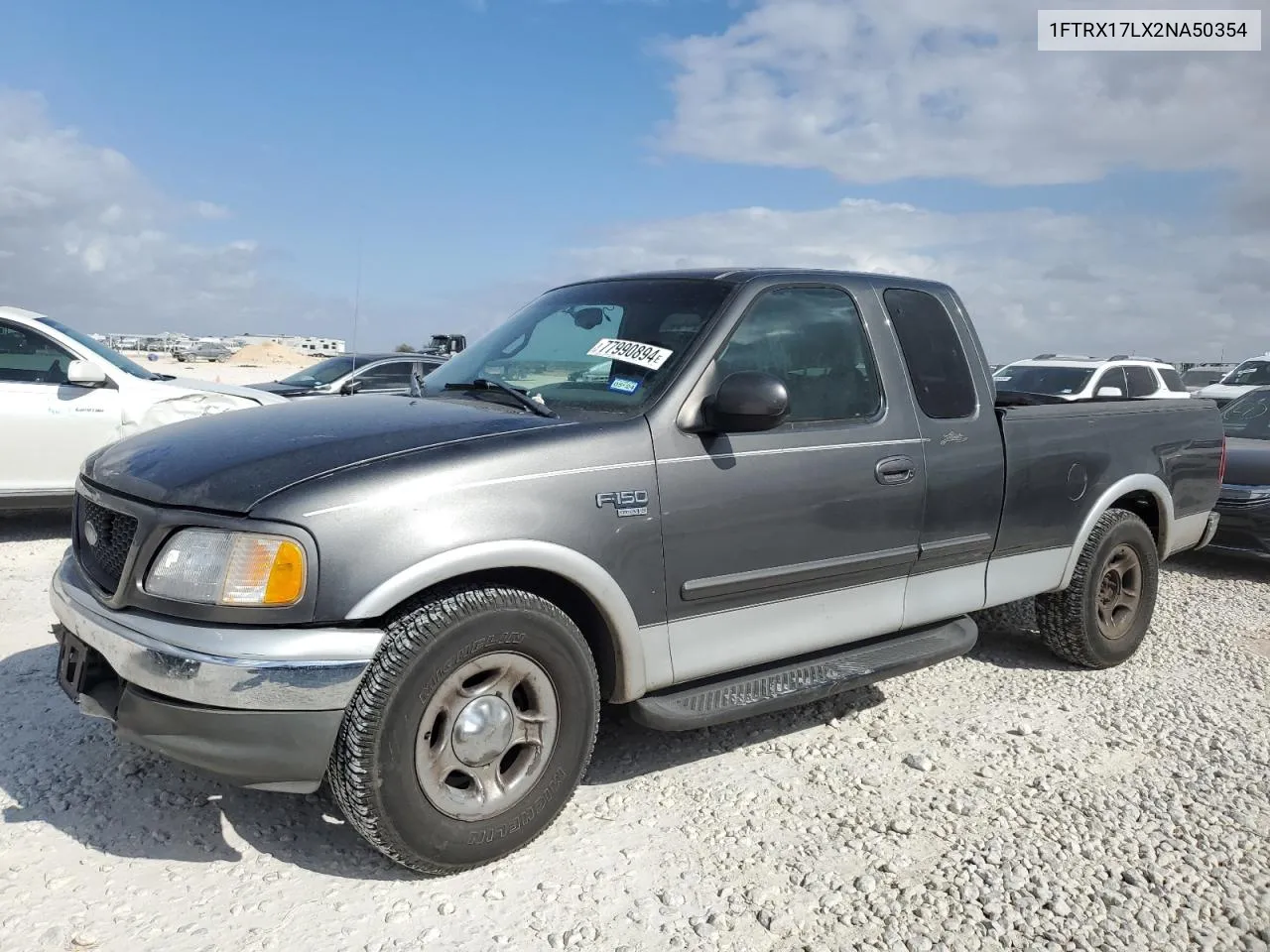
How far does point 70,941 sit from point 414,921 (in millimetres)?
880

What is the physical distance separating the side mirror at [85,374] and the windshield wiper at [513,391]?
459cm

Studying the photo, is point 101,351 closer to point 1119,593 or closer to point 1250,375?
point 1119,593

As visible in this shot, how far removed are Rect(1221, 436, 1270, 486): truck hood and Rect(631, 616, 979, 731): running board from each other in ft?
15.9

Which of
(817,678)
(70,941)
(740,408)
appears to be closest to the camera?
(70,941)

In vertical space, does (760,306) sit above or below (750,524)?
above

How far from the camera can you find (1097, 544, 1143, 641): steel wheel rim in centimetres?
518

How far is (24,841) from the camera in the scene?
3084 mm

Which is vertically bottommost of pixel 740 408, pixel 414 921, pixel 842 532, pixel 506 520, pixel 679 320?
pixel 414 921

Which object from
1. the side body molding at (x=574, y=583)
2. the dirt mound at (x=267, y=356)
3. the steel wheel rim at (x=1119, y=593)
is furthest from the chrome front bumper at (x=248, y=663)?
the dirt mound at (x=267, y=356)

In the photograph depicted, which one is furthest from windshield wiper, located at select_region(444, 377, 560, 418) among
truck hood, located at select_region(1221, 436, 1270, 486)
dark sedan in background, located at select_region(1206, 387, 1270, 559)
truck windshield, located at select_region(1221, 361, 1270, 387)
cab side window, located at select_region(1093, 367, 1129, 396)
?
truck windshield, located at select_region(1221, 361, 1270, 387)

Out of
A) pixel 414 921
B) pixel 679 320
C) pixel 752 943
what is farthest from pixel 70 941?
pixel 679 320

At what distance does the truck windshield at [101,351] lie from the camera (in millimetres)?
7590

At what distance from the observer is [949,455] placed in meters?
4.19

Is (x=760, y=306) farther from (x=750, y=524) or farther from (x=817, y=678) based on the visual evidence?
(x=817, y=678)
